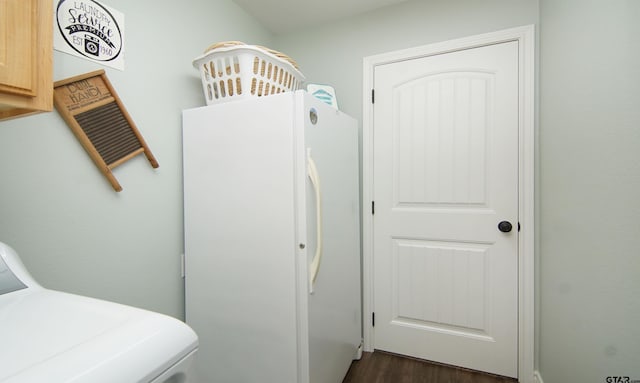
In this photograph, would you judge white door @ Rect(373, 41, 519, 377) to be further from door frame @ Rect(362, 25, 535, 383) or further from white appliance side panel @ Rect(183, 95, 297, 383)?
white appliance side panel @ Rect(183, 95, 297, 383)

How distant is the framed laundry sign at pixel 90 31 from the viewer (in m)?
1.08

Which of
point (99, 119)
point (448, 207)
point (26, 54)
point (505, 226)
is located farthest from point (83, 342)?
point (505, 226)

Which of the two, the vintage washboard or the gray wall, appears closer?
the gray wall

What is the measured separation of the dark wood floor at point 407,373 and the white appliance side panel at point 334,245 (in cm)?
11

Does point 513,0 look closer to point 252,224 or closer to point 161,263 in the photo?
point 252,224

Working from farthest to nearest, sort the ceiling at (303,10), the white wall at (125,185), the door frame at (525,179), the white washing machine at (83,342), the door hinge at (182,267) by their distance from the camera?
the ceiling at (303,10) < the door frame at (525,179) < the door hinge at (182,267) < the white wall at (125,185) < the white washing machine at (83,342)

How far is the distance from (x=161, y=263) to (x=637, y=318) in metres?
1.84

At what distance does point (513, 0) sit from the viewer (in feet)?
5.56

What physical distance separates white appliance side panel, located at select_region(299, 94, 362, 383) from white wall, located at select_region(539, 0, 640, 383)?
1058 millimetres

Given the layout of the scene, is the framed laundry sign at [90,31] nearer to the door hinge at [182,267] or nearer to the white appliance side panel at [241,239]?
the white appliance side panel at [241,239]

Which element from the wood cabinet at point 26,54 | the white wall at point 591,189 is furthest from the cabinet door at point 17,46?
the white wall at point 591,189

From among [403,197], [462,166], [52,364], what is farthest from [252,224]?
[462,166]

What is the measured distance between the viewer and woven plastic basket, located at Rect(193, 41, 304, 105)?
4.57 feet

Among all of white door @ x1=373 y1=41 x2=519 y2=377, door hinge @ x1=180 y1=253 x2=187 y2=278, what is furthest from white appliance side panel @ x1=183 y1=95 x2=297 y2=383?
white door @ x1=373 y1=41 x2=519 y2=377
